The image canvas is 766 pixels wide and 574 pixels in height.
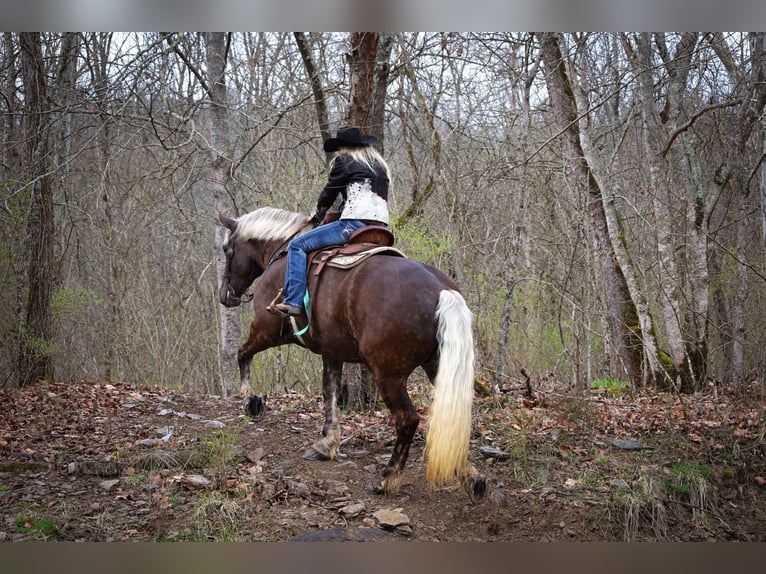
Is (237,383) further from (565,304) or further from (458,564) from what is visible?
(458,564)

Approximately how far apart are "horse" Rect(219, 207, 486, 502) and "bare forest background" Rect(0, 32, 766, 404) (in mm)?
1750

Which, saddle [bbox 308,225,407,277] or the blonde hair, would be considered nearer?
saddle [bbox 308,225,407,277]

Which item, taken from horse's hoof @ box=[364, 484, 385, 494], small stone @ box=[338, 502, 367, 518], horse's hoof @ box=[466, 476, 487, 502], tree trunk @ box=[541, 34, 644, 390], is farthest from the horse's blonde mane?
tree trunk @ box=[541, 34, 644, 390]

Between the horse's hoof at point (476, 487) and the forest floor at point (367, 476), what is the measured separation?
16 cm

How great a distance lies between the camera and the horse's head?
A: 496cm

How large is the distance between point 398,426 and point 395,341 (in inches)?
20.0

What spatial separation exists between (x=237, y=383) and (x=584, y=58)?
214 inches

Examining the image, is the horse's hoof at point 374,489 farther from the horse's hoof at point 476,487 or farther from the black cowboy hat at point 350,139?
the black cowboy hat at point 350,139

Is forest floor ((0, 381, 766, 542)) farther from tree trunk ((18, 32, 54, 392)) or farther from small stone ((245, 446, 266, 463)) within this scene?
tree trunk ((18, 32, 54, 392))

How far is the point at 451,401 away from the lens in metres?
3.46

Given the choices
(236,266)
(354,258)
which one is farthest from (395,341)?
(236,266)

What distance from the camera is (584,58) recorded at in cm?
658
